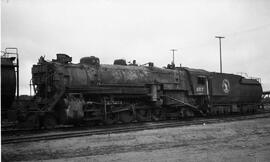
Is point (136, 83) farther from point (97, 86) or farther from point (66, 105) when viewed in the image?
point (66, 105)

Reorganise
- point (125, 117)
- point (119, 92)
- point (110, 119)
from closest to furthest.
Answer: point (110, 119) → point (119, 92) → point (125, 117)

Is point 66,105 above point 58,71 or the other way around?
the other way around

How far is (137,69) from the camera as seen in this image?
2016 cm

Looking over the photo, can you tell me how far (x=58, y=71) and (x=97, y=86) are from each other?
2358mm

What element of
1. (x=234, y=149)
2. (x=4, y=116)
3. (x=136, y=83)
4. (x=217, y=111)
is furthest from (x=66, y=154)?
(x=217, y=111)

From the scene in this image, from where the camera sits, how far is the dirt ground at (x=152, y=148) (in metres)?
8.68

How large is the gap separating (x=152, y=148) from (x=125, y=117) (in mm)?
8383

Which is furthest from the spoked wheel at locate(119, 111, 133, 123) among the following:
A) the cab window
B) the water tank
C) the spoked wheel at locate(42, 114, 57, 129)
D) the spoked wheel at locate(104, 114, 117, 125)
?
the water tank

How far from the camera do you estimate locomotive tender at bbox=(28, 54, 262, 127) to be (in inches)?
632

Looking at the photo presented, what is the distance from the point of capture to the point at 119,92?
59.8ft

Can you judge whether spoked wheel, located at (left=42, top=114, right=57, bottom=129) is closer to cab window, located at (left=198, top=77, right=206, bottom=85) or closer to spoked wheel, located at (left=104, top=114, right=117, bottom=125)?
spoked wheel, located at (left=104, top=114, right=117, bottom=125)

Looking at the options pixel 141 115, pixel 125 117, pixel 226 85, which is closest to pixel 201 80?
pixel 226 85

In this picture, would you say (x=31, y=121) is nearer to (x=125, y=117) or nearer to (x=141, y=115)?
(x=125, y=117)

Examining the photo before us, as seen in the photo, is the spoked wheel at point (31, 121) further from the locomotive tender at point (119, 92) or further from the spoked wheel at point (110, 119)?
the spoked wheel at point (110, 119)
